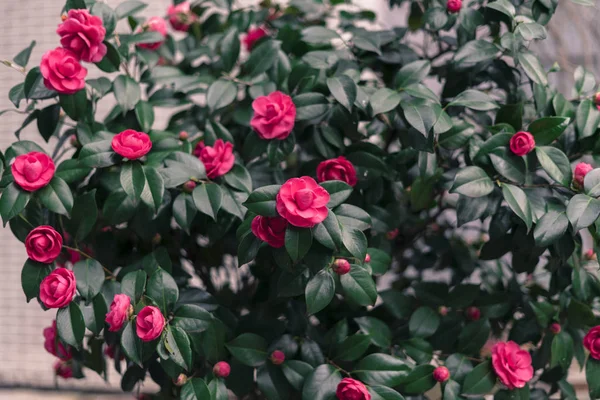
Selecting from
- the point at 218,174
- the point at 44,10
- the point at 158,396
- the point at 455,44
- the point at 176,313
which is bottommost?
the point at 158,396

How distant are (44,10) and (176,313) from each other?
1.22 metres

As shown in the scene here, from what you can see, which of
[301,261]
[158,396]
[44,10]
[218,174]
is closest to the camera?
[301,261]

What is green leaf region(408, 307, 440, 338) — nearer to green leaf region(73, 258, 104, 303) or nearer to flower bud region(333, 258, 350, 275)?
flower bud region(333, 258, 350, 275)

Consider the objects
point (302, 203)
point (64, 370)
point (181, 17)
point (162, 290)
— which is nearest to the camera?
point (302, 203)

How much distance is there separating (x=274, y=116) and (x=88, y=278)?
1.07 feet

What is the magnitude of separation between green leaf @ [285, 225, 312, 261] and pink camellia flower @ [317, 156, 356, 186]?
0.18m

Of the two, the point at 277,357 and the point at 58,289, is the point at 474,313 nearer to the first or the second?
the point at 277,357

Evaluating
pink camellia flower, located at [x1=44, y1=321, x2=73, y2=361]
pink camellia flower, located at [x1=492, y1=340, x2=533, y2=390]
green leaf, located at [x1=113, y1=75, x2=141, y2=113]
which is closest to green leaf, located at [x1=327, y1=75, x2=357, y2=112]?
green leaf, located at [x1=113, y1=75, x2=141, y2=113]

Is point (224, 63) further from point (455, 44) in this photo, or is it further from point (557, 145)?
point (557, 145)

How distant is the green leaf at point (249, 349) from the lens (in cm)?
75

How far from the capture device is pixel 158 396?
0.89 metres

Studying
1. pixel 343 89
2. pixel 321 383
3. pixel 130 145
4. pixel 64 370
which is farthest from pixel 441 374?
pixel 64 370

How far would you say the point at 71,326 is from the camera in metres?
0.68

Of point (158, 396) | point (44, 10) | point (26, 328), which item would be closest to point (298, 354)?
point (158, 396)
